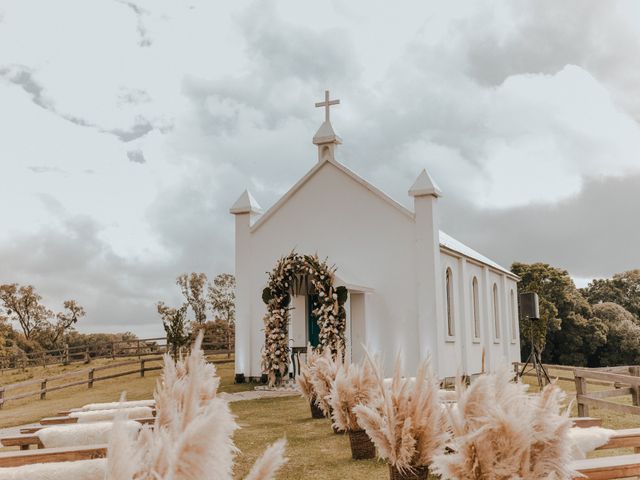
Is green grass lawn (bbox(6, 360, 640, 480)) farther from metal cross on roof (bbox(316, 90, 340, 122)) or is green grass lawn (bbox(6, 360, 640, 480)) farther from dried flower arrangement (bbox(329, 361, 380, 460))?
metal cross on roof (bbox(316, 90, 340, 122))

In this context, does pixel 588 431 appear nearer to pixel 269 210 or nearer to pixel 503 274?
pixel 269 210

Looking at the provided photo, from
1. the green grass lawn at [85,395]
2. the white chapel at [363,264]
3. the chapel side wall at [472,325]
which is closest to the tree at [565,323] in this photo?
the chapel side wall at [472,325]

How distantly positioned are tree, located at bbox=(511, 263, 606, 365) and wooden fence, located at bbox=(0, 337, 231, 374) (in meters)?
19.7

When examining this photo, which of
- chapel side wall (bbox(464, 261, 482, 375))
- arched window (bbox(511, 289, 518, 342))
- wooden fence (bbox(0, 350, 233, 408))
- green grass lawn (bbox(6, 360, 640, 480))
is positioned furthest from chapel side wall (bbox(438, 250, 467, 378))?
wooden fence (bbox(0, 350, 233, 408))

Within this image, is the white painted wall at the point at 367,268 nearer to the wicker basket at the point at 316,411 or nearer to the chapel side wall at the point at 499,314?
the chapel side wall at the point at 499,314

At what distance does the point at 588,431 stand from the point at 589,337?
113 feet

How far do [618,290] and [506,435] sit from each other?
1937 inches

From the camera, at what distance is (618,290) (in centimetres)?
4688

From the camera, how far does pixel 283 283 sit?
55.7 feet

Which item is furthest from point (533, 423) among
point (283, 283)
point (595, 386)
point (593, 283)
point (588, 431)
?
point (593, 283)

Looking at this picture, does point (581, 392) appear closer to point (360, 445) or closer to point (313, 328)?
point (360, 445)

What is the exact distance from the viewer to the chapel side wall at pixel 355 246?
56.5 ft

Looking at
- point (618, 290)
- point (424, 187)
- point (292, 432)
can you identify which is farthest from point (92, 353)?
point (618, 290)

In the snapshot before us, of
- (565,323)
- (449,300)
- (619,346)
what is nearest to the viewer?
(449,300)
